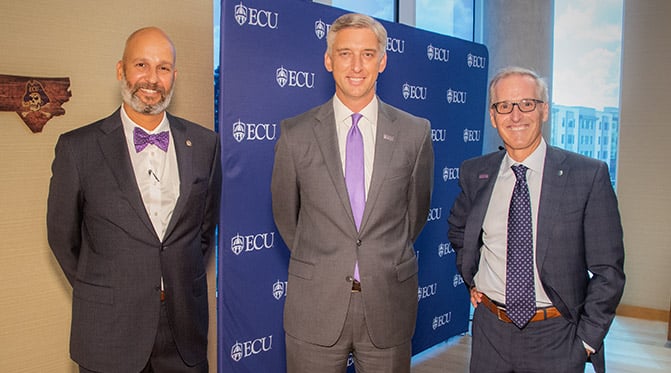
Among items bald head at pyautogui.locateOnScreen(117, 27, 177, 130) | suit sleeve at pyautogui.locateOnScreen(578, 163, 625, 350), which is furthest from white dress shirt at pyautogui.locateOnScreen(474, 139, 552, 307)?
bald head at pyautogui.locateOnScreen(117, 27, 177, 130)

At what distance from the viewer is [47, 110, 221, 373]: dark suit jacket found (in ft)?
6.63

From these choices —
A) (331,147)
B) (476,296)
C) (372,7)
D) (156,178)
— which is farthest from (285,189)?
(372,7)

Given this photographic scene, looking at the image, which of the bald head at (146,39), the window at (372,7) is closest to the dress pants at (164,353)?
the bald head at (146,39)

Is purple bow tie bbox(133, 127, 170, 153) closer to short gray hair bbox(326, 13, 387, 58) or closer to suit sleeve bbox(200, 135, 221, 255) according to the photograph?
suit sleeve bbox(200, 135, 221, 255)

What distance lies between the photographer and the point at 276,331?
3270 mm

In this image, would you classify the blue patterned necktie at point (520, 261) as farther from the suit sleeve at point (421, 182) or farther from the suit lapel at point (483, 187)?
the suit sleeve at point (421, 182)

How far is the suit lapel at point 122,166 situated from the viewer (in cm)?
203

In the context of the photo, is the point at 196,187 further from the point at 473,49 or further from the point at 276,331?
the point at 473,49

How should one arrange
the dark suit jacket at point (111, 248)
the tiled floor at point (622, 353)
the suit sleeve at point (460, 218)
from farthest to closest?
the tiled floor at point (622, 353), the suit sleeve at point (460, 218), the dark suit jacket at point (111, 248)

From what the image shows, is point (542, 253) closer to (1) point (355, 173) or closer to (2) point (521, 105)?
(2) point (521, 105)

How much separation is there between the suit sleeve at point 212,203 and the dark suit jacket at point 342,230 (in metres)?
0.25

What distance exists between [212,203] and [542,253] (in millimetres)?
1323

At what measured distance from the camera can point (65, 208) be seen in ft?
6.73

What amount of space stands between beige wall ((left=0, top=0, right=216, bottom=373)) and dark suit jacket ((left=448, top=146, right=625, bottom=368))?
1.96 meters
